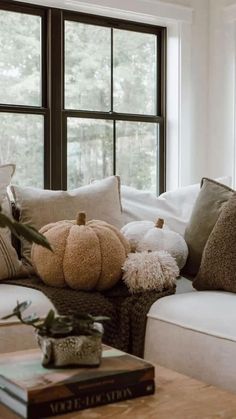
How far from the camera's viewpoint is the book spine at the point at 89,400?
127cm

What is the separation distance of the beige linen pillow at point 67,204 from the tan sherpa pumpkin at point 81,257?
25 cm

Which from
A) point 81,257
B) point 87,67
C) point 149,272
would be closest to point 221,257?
point 149,272

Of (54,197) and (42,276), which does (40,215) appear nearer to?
(54,197)

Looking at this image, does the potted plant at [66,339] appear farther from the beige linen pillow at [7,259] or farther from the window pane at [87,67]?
the window pane at [87,67]

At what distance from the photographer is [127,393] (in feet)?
4.54

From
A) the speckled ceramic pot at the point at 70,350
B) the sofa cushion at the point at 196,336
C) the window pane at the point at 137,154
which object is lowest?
the sofa cushion at the point at 196,336

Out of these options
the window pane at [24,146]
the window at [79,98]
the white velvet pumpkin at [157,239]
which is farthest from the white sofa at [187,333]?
the window at [79,98]

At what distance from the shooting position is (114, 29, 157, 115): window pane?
4.07 metres

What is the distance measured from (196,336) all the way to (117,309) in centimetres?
40

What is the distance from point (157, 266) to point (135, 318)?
0.23 meters

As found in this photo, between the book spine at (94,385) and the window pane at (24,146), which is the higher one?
the window pane at (24,146)

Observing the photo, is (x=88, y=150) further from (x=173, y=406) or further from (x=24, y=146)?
(x=173, y=406)

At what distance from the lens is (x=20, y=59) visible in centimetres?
365

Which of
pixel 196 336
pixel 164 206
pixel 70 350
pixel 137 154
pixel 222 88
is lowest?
pixel 196 336
